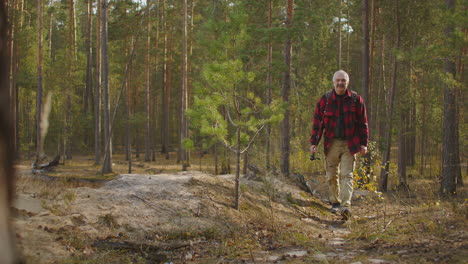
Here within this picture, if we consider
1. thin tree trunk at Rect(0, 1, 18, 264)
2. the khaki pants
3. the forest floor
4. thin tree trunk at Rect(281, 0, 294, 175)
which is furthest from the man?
thin tree trunk at Rect(281, 0, 294, 175)

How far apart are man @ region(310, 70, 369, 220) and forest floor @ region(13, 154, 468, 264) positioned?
70 centimetres

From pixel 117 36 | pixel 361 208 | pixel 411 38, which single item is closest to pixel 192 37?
pixel 117 36

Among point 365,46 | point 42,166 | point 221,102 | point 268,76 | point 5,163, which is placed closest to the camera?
point 5,163

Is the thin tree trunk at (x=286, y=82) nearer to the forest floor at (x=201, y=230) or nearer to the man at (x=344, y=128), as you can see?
the man at (x=344, y=128)

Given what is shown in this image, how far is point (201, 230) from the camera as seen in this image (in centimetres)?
496

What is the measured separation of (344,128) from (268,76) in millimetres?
11893

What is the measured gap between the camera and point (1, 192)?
0.69m

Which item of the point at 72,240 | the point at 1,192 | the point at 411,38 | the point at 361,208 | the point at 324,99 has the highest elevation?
the point at 411,38

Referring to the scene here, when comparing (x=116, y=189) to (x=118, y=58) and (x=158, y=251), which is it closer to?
(x=158, y=251)

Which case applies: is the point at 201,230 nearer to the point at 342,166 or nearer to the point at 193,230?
the point at 193,230

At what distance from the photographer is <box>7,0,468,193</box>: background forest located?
6414 mm

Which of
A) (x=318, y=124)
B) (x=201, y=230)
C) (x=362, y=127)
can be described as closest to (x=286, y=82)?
(x=318, y=124)

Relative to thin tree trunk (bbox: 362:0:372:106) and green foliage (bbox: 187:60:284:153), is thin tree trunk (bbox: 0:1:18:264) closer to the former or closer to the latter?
green foliage (bbox: 187:60:284:153)

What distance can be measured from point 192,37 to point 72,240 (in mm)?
25814
